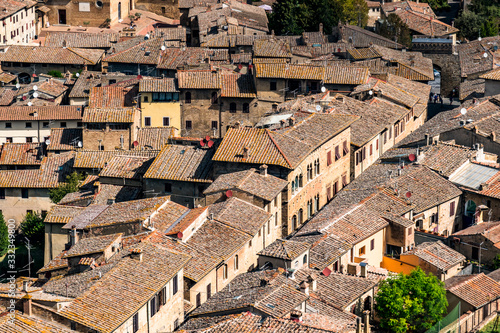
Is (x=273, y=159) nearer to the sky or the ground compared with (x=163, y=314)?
nearer to the sky

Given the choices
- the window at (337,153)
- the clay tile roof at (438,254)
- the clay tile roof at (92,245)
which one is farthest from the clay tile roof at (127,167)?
the clay tile roof at (438,254)

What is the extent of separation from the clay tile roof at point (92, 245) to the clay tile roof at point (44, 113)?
2971 cm

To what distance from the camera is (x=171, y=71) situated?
328 feet

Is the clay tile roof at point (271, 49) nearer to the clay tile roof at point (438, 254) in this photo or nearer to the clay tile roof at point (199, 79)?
the clay tile roof at point (199, 79)

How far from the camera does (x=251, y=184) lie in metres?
66.4

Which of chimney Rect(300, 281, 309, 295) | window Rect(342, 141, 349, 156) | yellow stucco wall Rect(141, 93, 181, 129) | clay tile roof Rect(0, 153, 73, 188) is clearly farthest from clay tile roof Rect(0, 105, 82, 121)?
chimney Rect(300, 281, 309, 295)

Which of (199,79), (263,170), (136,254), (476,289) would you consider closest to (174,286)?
(136,254)

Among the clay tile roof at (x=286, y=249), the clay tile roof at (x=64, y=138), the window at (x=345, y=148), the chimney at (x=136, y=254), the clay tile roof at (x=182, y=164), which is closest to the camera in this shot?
the chimney at (x=136, y=254)

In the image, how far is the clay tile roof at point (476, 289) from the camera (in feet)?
191

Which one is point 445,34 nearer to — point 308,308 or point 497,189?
point 497,189

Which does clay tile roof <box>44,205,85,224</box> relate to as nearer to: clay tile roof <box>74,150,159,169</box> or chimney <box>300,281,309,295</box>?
clay tile roof <box>74,150,159,169</box>

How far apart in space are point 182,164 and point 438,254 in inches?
678

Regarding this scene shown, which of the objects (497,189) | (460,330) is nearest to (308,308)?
(460,330)

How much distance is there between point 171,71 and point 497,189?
125 ft
